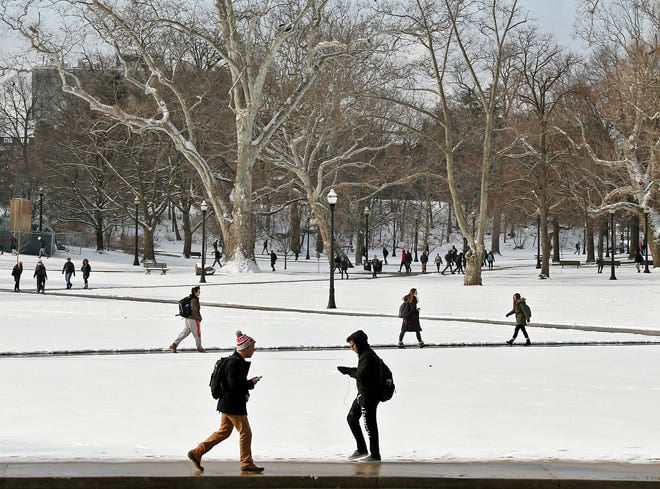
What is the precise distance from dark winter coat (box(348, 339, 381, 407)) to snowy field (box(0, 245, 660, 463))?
2.91 feet

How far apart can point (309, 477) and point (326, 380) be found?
7689 millimetres

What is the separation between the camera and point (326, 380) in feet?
58.4

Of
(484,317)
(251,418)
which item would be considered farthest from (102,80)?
(251,418)

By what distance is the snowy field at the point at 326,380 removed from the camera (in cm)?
1226

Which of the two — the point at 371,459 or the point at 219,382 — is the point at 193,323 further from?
the point at 219,382

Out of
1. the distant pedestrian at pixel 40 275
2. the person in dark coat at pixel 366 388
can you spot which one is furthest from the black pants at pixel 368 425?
the distant pedestrian at pixel 40 275

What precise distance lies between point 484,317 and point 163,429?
1989cm

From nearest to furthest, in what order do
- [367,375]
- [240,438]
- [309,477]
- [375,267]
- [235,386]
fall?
1. [309,477]
2. [235,386]
3. [240,438]
4. [367,375]
5. [375,267]

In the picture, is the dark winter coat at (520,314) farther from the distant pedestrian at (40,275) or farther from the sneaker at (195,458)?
the distant pedestrian at (40,275)

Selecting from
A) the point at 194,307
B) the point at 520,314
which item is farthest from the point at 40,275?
the point at 520,314

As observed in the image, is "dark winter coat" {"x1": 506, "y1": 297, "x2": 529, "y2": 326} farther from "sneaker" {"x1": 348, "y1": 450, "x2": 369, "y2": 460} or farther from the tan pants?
the tan pants

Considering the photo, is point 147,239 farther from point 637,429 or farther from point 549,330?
point 637,429

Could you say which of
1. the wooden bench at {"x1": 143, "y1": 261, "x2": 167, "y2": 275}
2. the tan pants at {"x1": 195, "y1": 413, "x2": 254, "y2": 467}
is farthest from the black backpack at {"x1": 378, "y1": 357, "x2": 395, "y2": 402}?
the wooden bench at {"x1": 143, "y1": 261, "x2": 167, "y2": 275}

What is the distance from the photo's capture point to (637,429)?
13430 mm
